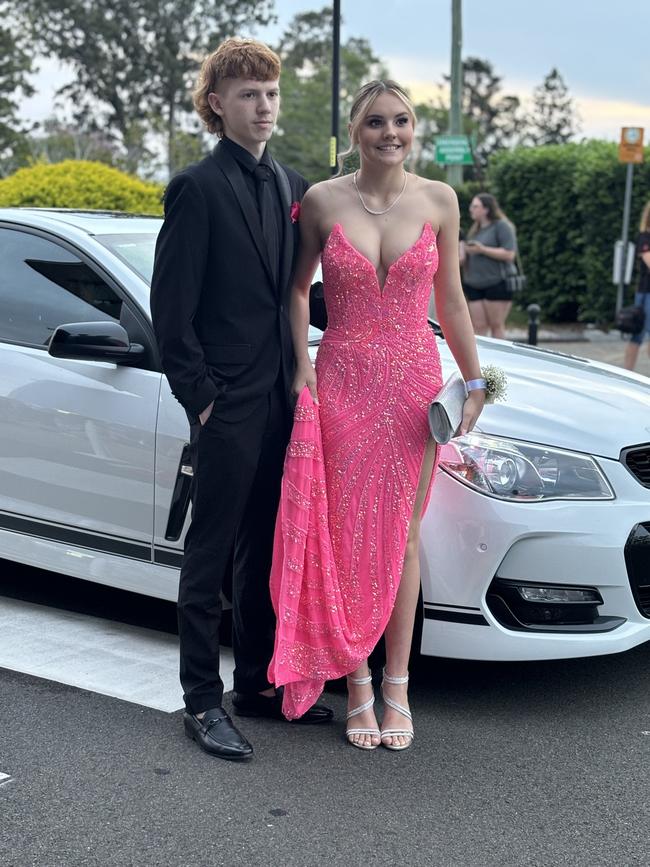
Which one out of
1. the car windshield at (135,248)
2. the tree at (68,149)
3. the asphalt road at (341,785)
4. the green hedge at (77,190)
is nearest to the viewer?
the asphalt road at (341,785)

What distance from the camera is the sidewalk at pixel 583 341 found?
15251mm

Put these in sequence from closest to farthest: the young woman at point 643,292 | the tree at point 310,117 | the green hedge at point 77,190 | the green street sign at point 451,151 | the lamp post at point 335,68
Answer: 1. the lamp post at point 335,68
2. the young woman at point 643,292
3. the green hedge at point 77,190
4. the green street sign at point 451,151
5. the tree at point 310,117

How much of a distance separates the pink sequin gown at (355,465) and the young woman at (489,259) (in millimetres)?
8242

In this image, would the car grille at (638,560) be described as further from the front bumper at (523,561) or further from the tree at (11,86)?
the tree at (11,86)

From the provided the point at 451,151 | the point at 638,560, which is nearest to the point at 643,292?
the point at 451,151

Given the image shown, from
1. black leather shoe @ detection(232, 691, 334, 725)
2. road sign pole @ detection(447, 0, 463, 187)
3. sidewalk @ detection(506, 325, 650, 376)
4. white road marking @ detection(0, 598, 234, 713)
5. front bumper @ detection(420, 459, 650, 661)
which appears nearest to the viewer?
front bumper @ detection(420, 459, 650, 661)

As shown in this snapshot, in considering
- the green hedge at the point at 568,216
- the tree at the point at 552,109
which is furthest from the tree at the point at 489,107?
the green hedge at the point at 568,216

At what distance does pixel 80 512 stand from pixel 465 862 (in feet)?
6.79

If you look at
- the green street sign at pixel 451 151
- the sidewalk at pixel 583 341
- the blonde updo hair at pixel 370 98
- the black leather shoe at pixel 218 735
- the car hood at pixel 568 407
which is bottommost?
the sidewalk at pixel 583 341

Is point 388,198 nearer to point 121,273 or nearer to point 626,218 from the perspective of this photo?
point 121,273

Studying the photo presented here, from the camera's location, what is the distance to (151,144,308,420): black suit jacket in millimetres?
3396

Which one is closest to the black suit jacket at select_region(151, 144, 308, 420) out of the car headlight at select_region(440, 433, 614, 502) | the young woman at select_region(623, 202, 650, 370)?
the car headlight at select_region(440, 433, 614, 502)

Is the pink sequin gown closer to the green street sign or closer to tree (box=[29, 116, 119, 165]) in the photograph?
the green street sign

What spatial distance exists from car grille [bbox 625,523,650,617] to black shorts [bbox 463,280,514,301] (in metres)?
8.08
